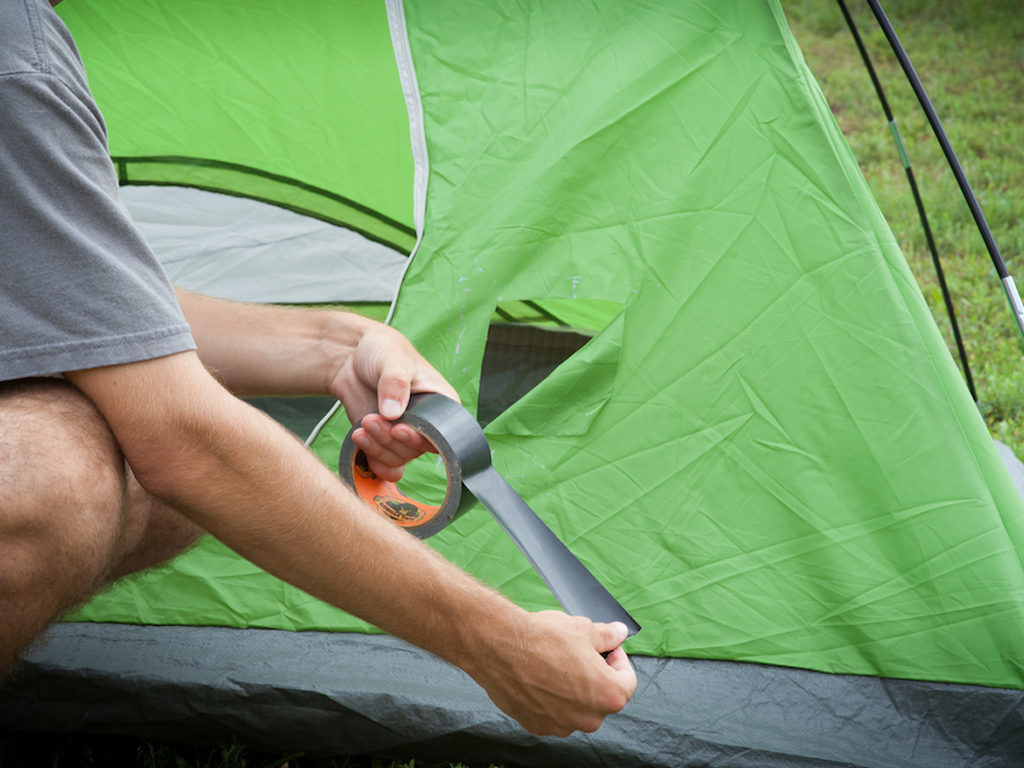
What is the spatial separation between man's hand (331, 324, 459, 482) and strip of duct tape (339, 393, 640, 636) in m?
0.02

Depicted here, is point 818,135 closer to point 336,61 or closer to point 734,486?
point 734,486

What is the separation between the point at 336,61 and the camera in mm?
1315

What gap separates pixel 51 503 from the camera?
2.35 feet

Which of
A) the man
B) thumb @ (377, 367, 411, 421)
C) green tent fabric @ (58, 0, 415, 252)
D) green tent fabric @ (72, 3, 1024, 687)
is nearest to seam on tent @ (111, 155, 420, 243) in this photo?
green tent fabric @ (58, 0, 415, 252)

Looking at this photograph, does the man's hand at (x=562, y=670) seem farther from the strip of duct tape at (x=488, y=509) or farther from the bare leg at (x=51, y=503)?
the bare leg at (x=51, y=503)

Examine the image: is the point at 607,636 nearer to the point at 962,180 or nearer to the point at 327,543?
the point at 327,543

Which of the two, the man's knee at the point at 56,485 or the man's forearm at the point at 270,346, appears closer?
the man's knee at the point at 56,485

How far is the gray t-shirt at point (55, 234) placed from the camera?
Result: 664 millimetres

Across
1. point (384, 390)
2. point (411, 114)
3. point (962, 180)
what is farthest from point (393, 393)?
point (962, 180)

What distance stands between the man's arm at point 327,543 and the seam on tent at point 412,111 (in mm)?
518

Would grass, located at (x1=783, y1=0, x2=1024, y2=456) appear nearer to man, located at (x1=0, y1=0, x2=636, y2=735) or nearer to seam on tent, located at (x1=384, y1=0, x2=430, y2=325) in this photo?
seam on tent, located at (x1=384, y1=0, x2=430, y2=325)

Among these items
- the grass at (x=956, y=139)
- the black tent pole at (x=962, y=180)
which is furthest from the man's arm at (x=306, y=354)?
the grass at (x=956, y=139)

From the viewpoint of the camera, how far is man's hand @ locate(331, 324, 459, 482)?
939mm

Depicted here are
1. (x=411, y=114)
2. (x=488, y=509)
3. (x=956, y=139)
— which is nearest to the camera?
(x=488, y=509)
